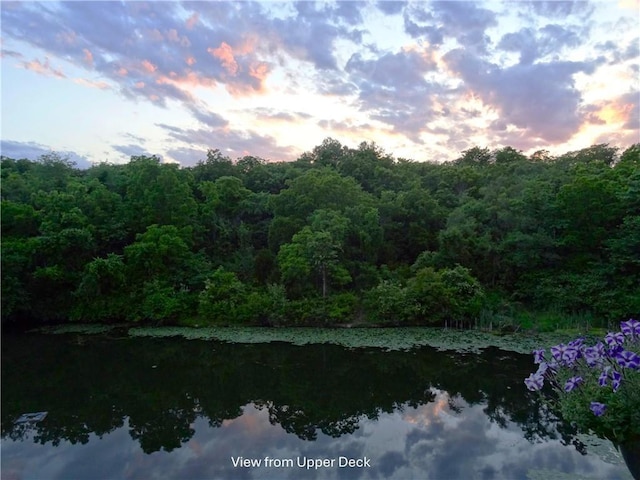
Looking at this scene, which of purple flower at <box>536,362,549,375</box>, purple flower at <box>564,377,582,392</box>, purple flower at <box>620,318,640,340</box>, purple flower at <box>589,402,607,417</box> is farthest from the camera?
purple flower at <box>536,362,549,375</box>

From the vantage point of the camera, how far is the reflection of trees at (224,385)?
7784 millimetres

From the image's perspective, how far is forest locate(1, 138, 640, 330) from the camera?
1427 centimetres

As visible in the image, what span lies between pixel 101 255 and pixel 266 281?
269 inches

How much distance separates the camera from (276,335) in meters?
13.4

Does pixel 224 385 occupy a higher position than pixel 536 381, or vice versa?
pixel 536 381

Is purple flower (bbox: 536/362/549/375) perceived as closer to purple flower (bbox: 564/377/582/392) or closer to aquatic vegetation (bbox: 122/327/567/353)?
purple flower (bbox: 564/377/582/392)

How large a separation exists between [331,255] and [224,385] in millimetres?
6393

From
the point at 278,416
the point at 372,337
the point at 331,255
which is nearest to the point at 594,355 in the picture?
the point at 278,416

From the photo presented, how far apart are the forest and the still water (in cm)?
261

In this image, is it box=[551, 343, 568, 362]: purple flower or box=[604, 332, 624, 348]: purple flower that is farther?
box=[551, 343, 568, 362]: purple flower

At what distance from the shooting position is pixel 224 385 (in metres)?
9.86

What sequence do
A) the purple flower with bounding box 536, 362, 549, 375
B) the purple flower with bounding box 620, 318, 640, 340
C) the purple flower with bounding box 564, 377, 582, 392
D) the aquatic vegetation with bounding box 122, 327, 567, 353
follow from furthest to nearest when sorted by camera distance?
1. the aquatic vegetation with bounding box 122, 327, 567, 353
2. the purple flower with bounding box 536, 362, 549, 375
3. the purple flower with bounding box 620, 318, 640, 340
4. the purple flower with bounding box 564, 377, 582, 392

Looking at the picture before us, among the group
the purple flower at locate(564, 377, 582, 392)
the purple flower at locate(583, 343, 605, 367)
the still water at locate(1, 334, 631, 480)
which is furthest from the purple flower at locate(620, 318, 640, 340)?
the still water at locate(1, 334, 631, 480)

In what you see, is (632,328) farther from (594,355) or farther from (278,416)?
(278,416)
